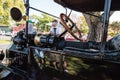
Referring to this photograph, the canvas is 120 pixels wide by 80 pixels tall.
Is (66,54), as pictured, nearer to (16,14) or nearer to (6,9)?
(16,14)

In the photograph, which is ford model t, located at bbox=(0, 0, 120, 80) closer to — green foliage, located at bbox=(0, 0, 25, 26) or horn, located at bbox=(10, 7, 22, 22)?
horn, located at bbox=(10, 7, 22, 22)

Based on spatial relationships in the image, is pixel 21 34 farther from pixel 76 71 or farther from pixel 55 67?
pixel 76 71

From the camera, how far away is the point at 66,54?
8.64 ft

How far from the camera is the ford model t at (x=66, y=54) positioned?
2.29 m

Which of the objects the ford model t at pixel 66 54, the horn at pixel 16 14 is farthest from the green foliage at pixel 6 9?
the horn at pixel 16 14

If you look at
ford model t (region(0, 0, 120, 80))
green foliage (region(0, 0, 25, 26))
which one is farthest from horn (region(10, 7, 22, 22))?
green foliage (region(0, 0, 25, 26))

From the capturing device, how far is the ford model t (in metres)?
2.29

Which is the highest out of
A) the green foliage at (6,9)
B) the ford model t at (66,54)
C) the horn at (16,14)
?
the green foliage at (6,9)

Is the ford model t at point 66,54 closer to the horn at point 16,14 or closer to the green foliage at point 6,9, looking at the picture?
the horn at point 16,14

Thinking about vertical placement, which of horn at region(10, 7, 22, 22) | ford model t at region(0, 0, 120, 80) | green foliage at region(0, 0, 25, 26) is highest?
green foliage at region(0, 0, 25, 26)

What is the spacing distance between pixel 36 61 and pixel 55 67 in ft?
1.51

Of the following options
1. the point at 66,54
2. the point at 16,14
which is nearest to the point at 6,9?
the point at 16,14

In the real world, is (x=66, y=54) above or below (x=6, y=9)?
below

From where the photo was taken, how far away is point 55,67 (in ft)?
9.51
